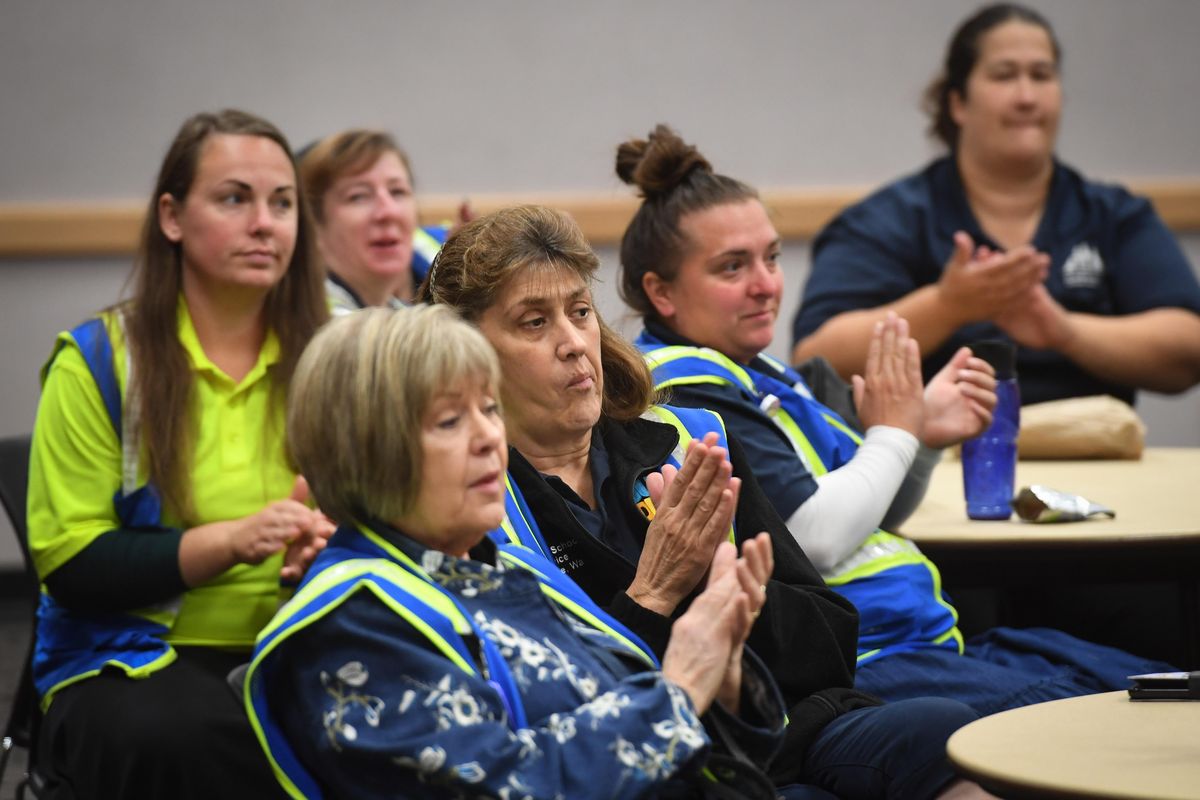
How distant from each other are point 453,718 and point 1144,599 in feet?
6.30

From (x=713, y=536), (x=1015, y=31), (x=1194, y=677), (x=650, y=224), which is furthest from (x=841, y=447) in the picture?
(x=1015, y=31)

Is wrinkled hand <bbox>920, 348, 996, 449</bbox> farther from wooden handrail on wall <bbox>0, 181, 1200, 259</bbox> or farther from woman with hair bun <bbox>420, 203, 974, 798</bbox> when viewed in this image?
wooden handrail on wall <bbox>0, 181, 1200, 259</bbox>

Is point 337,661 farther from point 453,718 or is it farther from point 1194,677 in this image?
point 1194,677

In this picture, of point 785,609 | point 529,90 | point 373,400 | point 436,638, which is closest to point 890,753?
point 785,609

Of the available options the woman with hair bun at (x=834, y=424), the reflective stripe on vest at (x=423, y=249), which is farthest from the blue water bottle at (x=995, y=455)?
the reflective stripe on vest at (x=423, y=249)

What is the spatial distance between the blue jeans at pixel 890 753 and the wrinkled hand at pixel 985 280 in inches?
67.4

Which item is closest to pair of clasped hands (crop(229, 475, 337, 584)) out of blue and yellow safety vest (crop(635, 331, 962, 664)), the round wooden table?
blue and yellow safety vest (crop(635, 331, 962, 664))

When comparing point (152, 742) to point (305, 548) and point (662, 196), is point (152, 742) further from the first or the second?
point (662, 196)

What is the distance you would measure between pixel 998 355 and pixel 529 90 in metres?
3.11

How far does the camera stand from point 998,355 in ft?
8.78

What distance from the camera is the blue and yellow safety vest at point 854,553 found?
2184 millimetres

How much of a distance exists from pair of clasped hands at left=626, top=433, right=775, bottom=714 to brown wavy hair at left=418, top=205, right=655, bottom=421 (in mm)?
288

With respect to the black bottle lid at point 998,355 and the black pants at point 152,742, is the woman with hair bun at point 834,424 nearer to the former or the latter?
the black bottle lid at point 998,355

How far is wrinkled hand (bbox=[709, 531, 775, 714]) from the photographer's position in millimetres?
1583
